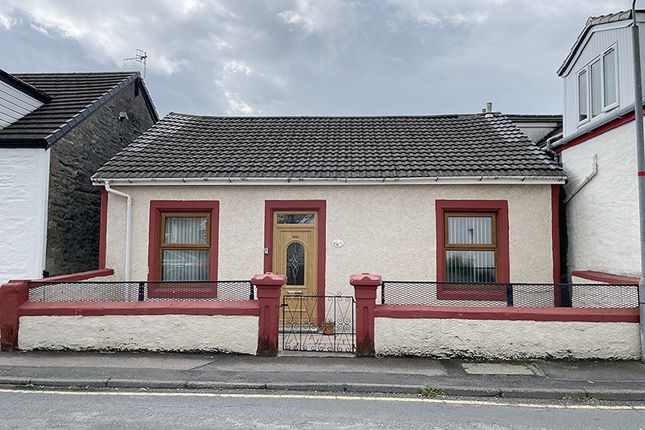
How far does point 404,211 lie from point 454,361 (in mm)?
3537

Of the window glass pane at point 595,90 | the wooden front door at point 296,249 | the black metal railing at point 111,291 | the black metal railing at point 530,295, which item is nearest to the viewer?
the black metal railing at point 530,295

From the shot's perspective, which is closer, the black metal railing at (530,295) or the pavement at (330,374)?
the pavement at (330,374)

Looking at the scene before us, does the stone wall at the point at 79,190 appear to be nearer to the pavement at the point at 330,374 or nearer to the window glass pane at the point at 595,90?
the pavement at the point at 330,374

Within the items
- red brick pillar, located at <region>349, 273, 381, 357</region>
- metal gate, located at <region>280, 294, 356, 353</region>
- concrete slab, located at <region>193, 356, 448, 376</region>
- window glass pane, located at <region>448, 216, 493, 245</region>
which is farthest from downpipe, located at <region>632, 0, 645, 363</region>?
metal gate, located at <region>280, 294, 356, 353</region>

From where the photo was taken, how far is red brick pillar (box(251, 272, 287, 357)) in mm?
7336

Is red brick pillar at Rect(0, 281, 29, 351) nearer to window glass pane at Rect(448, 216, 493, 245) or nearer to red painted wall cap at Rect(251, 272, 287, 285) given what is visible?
red painted wall cap at Rect(251, 272, 287, 285)

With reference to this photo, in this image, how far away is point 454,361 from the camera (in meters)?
7.11

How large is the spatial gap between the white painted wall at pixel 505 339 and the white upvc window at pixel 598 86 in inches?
165

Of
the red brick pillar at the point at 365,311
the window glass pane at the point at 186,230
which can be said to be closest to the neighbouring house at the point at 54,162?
the window glass pane at the point at 186,230

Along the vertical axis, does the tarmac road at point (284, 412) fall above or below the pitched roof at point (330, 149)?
below

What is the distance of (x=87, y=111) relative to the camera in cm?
1172

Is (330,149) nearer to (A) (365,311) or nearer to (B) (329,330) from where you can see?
(B) (329,330)

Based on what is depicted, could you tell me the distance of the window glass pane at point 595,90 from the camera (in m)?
9.12

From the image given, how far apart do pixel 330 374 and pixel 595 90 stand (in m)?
7.57
